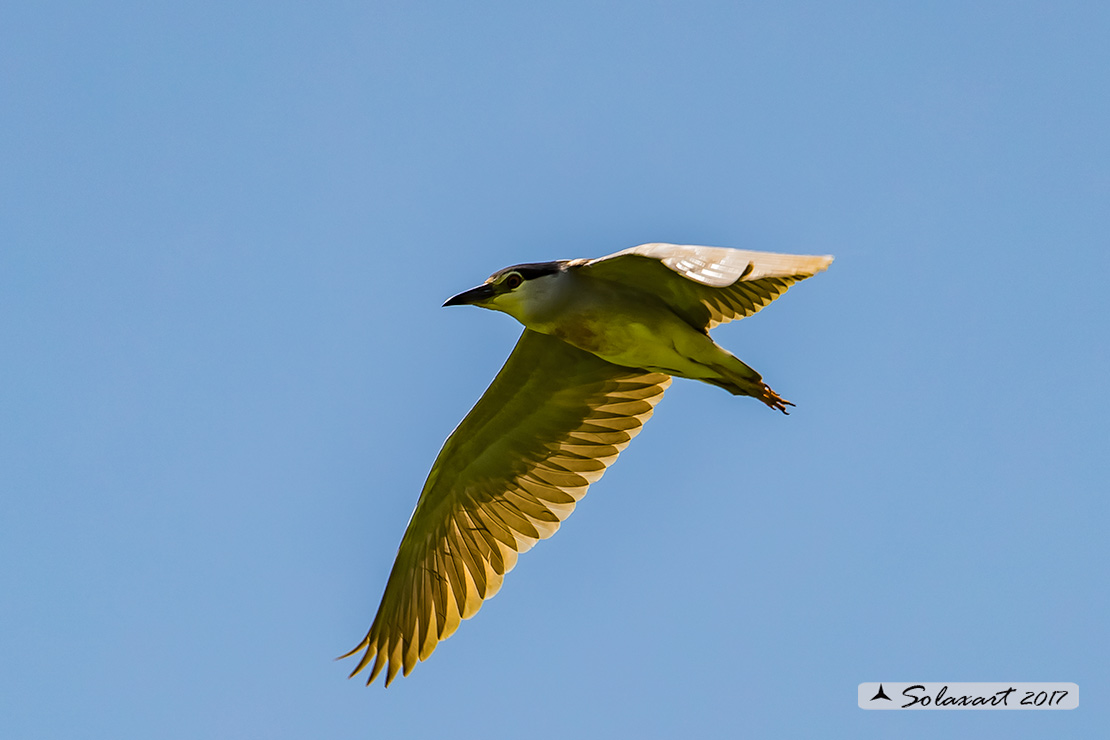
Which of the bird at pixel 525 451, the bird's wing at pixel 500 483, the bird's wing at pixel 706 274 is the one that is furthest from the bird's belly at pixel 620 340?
the bird's wing at pixel 500 483

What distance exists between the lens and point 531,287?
762 cm

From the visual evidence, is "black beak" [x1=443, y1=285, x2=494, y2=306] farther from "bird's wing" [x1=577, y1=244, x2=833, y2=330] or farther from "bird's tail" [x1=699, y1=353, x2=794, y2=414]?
"bird's tail" [x1=699, y1=353, x2=794, y2=414]

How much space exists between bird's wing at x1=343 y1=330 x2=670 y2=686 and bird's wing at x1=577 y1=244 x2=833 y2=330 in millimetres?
908

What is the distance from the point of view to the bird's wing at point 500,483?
28.6ft

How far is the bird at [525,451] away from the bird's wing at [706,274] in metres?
0.01

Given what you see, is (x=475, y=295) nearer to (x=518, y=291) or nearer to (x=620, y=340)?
(x=518, y=291)

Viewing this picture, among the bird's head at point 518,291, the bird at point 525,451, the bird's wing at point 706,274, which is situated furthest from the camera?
the bird at point 525,451

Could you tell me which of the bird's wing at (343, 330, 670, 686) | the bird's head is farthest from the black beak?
the bird's wing at (343, 330, 670, 686)

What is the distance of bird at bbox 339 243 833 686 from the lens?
794 centimetres

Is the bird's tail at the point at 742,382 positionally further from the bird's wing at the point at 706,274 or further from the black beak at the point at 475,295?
the black beak at the point at 475,295

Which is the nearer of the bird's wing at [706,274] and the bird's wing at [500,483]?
the bird's wing at [706,274]

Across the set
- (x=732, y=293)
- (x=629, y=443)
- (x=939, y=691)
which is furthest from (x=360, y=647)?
(x=939, y=691)

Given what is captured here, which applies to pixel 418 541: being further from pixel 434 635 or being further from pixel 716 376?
pixel 716 376

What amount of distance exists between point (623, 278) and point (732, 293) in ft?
2.82
